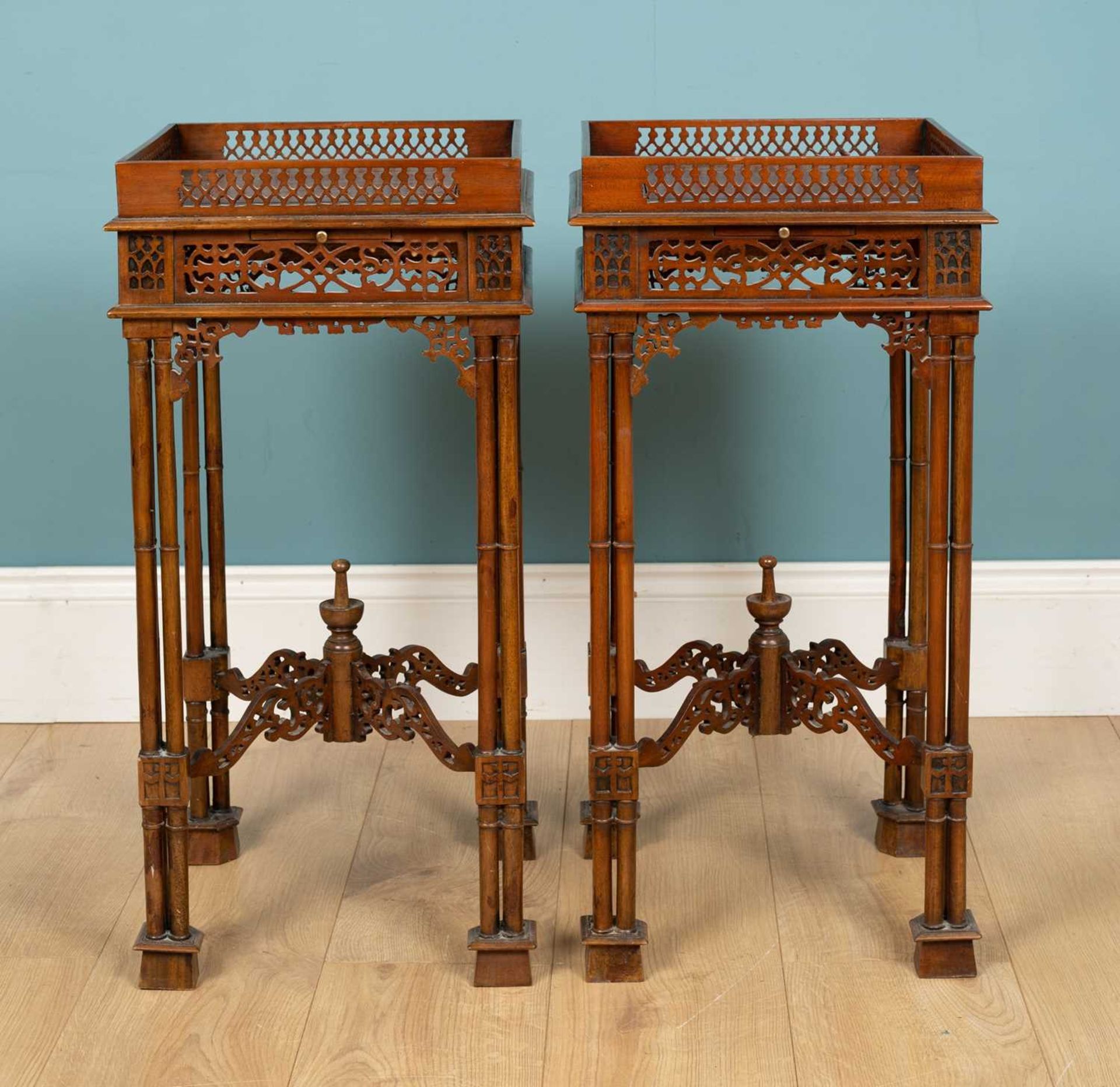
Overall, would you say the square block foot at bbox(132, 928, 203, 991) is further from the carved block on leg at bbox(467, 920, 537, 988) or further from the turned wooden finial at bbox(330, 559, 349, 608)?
the turned wooden finial at bbox(330, 559, 349, 608)

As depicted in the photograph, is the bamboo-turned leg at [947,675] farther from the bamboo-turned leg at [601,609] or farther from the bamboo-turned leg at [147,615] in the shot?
the bamboo-turned leg at [147,615]

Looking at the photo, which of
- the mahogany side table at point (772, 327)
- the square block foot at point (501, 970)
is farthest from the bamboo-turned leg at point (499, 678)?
the mahogany side table at point (772, 327)

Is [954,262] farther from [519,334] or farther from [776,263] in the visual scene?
[519,334]

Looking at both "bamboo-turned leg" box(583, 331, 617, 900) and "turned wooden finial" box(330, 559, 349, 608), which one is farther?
Answer: "turned wooden finial" box(330, 559, 349, 608)

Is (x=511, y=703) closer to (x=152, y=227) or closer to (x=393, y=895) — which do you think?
(x=393, y=895)

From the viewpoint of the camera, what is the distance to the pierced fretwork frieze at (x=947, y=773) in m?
2.21

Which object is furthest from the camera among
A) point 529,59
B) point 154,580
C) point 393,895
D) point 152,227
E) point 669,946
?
point 529,59

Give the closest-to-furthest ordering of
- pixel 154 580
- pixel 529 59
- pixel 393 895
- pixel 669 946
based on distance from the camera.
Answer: pixel 154 580 → pixel 669 946 → pixel 393 895 → pixel 529 59

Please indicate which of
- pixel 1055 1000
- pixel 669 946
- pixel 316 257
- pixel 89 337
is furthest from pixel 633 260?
pixel 89 337

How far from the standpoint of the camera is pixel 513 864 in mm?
2219

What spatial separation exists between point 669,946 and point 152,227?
118 centimetres

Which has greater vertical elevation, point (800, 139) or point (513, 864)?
point (800, 139)

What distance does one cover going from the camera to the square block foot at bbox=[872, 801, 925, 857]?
2.59 meters

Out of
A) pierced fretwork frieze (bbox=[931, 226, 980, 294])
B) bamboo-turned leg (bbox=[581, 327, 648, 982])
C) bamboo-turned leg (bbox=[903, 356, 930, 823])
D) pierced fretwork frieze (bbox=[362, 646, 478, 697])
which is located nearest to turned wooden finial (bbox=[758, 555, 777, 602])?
bamboo-turned leg (bbox=[903, 356, 930, 823])
